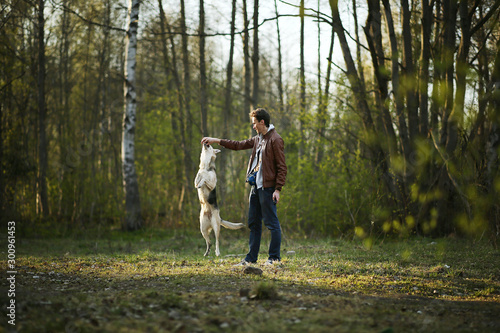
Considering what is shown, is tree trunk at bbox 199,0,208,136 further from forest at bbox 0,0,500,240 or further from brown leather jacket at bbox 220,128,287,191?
brown leather jacket at bbox 220,128,287,191

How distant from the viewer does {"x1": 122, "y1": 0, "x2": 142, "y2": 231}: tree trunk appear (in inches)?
525

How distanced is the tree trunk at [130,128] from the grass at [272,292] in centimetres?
403

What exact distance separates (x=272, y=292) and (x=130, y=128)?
9.90 m

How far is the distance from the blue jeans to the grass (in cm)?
28

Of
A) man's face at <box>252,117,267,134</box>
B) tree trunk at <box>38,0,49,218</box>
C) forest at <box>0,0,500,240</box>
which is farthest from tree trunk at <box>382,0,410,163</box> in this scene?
tree trunk at <box>38,0,49,218</box>

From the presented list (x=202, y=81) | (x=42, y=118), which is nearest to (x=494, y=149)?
(x=202, y=81)

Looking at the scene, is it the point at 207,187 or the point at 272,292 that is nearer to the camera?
the point at 272,292

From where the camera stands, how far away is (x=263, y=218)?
6484 millimetres

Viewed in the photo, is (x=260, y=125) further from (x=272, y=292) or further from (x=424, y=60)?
(x=424, y=60)

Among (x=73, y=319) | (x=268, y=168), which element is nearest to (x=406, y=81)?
(x=268, y=168)

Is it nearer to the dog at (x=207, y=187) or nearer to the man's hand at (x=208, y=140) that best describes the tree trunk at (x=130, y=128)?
the dog at (x=207, y=187)

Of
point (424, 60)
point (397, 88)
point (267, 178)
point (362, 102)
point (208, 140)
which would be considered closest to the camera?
point (267, 178)

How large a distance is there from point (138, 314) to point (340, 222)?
849cm

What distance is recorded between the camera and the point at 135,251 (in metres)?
9.61
